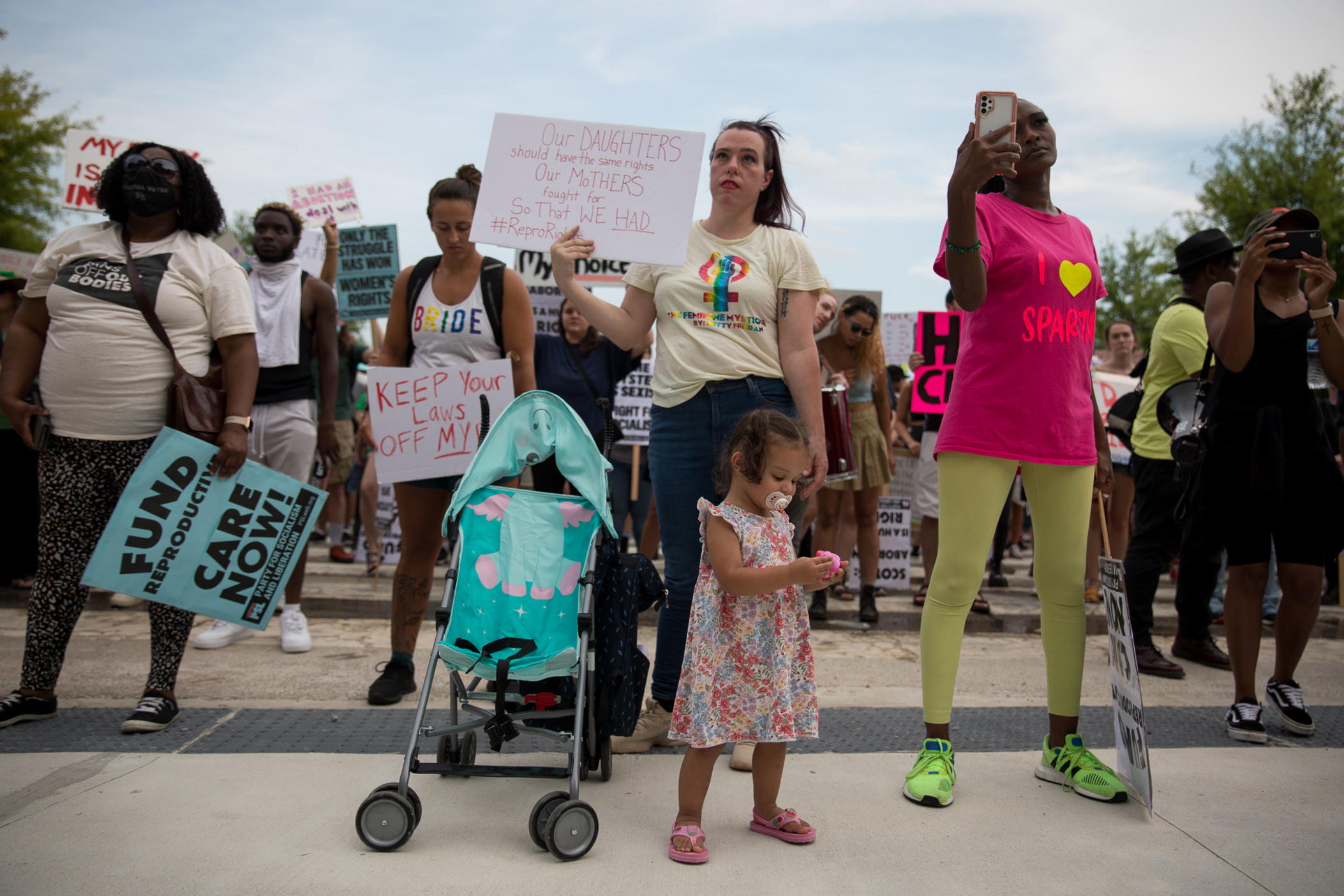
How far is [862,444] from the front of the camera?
6090 mm

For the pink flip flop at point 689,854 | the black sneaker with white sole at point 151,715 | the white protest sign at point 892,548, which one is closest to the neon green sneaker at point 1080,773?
the pink flip flop at point 689,854

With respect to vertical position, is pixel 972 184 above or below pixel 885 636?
above

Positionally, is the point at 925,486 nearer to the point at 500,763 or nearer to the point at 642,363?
the point at 642,363

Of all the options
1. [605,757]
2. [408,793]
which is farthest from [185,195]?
[605,757]

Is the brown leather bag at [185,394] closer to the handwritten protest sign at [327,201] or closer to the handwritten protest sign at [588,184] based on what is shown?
the handwritten protest sign at [588,184]

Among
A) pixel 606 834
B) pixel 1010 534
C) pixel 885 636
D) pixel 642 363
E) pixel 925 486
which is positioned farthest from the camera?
pixel 1010 534

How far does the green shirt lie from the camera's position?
438 cm

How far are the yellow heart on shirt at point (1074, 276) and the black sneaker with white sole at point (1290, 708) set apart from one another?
1.95m

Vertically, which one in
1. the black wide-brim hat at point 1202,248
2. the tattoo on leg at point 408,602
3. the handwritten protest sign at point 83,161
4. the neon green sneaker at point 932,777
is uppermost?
the handwritten protest sign at point 83,161

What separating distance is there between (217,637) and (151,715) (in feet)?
4.99

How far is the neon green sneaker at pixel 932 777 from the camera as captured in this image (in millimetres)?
2686

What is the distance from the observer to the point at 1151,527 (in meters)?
4.69

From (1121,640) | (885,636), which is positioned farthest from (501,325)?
(885,636)

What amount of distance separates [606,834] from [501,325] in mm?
2069
